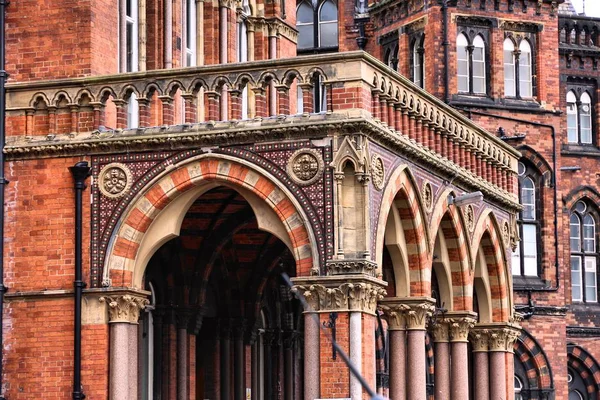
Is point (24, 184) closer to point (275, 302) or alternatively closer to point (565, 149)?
point (275, 302)

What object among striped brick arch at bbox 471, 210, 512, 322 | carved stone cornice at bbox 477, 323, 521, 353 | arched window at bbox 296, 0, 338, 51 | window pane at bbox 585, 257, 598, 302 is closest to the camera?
striped brick arch at bbox 471, 210, 512, 322

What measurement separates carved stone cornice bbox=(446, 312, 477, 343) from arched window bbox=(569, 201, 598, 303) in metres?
22.8

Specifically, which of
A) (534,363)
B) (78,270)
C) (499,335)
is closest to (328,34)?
(534,363)

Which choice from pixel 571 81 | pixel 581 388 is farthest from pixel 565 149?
pixel 581 388

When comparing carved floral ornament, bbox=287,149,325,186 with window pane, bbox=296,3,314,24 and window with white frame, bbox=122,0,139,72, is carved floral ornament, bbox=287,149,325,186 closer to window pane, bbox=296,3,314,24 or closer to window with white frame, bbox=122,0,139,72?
window with white frame, bbox=122,0,139,72

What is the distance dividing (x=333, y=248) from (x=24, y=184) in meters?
5.16

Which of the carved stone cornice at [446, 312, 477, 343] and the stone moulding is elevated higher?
the stone moulding

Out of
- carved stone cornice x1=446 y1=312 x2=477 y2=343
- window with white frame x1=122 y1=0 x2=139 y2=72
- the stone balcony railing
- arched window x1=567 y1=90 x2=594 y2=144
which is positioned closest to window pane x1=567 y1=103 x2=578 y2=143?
arched window x1=567 y1=90 x2=594 y2=144

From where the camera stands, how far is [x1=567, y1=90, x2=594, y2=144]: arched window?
185ft

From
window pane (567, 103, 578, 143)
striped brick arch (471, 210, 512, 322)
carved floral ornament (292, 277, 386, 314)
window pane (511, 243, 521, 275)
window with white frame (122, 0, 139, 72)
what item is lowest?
carved floral ornament (292, 277, 386, 314)

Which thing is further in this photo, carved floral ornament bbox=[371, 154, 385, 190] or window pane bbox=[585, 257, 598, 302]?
window pane bbox=[585, 257, 598, 302]

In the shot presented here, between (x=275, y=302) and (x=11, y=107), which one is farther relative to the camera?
(x=275, y=302)

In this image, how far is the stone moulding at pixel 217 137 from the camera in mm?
27422

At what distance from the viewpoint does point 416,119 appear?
99.0 ft
